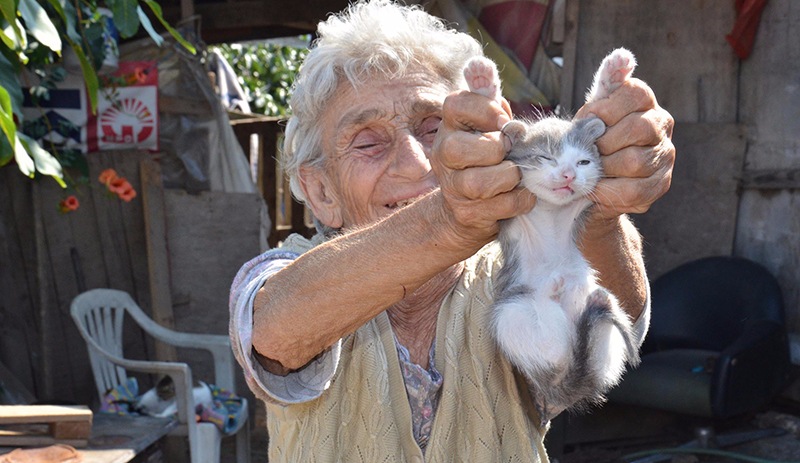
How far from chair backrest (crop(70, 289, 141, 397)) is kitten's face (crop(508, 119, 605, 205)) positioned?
13.7 ft

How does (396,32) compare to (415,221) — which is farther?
(396,32)

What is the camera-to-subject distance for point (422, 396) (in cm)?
217

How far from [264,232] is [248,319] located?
4.90 meters

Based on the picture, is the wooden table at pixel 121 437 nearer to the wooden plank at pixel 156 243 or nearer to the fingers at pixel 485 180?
the wooden plank at pixel 156 243

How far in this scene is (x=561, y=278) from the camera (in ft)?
6.05

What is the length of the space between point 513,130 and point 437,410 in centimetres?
75

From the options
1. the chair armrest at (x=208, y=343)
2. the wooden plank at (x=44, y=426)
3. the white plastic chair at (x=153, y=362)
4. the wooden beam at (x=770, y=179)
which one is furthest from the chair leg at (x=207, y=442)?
the wooden beam at (x=770, y=179)

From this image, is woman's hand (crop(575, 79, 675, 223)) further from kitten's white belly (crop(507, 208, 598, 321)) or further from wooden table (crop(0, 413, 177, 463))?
wooden table (crop(0, 413, 177, 463))

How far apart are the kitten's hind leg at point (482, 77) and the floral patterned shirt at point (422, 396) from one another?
2.52 ft

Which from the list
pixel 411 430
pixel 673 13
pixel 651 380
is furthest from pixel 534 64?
pixel 411 430

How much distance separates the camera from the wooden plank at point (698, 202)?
561 centimetres

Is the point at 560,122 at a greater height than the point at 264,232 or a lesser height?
greater

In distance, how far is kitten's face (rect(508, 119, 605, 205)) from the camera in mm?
1675

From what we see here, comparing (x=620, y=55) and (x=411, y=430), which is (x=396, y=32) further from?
(x=411, y=430)
